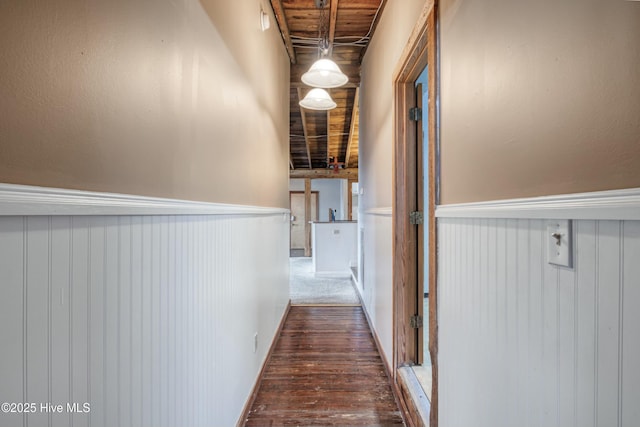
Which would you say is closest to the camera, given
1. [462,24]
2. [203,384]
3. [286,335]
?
[462,24]

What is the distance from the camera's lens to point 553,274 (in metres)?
0.68

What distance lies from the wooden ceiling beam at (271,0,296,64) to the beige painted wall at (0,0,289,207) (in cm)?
125

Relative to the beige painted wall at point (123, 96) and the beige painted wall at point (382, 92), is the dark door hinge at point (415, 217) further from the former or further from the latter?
the beige painted wall at point (123, 96)

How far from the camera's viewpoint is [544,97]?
72 cm

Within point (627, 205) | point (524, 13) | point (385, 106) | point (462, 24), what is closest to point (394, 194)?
point (385, 106)

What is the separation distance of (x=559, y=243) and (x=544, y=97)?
325 mm

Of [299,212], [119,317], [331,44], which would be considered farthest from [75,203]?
[299,212]

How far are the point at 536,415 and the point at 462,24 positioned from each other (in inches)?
46.3

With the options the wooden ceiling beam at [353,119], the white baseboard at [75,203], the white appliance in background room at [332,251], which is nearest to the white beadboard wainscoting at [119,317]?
the white baseboard at [75,203]

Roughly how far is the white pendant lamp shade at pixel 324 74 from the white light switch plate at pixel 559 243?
1.93m

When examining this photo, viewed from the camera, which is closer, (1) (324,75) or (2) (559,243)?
(2) (559,243)

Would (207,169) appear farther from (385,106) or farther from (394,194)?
(385,106)

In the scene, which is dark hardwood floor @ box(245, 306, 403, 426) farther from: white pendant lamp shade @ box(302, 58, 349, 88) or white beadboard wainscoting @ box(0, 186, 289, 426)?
white pendant lamp shade @ box(302, 58, 349, 88)

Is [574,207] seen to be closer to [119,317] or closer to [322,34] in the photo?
[119,317]
